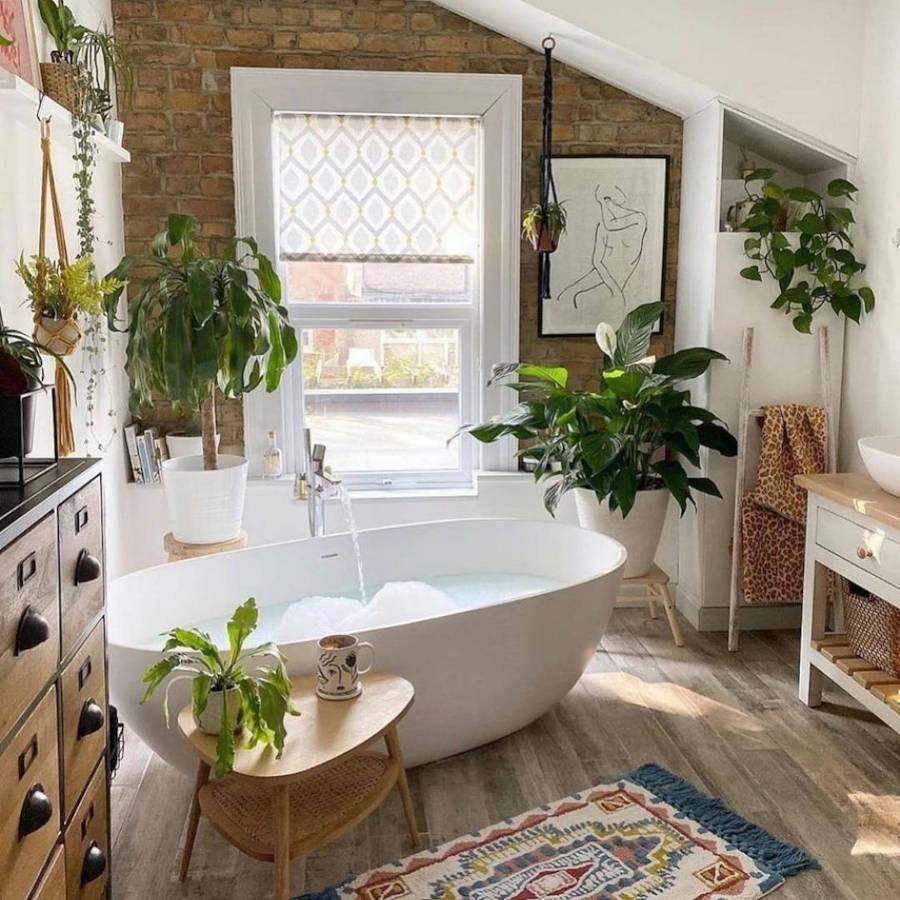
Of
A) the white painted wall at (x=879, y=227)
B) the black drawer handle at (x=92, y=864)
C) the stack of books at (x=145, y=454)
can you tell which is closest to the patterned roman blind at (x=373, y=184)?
the stack of books at (x=145, y=454)

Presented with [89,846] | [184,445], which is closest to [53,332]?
[89,846]

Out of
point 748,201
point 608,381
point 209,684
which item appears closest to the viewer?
point 209,684

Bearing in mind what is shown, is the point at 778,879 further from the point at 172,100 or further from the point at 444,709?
the point at 172,100

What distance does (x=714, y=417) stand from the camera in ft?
12.3

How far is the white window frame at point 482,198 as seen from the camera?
403 centimetres

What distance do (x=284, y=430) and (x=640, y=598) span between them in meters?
1.77

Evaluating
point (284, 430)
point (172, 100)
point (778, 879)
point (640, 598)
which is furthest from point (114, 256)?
point (778, 879)

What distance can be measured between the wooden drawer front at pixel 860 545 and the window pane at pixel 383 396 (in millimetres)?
1800

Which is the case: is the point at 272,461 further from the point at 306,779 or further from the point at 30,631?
the point at 30,631

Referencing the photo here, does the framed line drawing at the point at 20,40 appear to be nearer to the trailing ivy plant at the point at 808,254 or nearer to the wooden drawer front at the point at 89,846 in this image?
the wooden drawer front at the point at 89,846

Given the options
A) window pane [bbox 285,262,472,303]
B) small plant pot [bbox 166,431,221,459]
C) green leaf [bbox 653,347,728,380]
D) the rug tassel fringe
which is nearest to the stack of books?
small plant pot [bbox 166,431,221,459]

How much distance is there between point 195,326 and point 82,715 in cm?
175

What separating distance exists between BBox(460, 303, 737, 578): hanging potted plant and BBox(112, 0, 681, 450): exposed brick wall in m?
0.94

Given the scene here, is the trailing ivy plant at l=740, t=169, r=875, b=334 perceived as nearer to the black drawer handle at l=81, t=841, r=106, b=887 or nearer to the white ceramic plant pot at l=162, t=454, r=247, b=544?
→ the white ceramic plant pot at l=162, t=454, r=247, b=544
